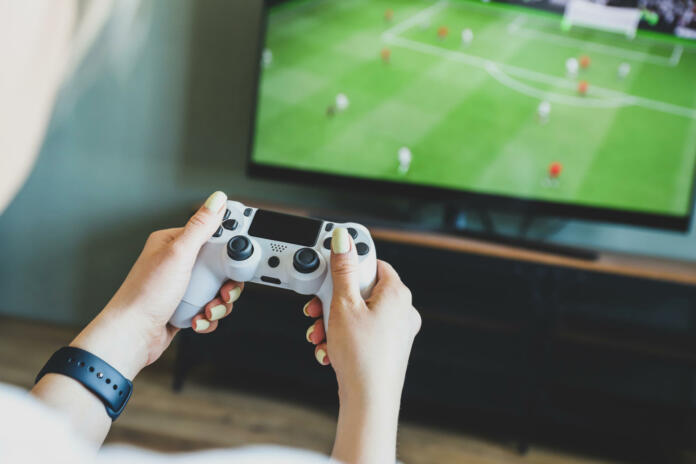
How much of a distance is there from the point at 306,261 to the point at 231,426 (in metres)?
1.12

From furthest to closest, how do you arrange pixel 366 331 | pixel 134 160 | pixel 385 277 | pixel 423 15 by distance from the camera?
pixel 134 160, pixel 423 15, pixel 385 277, pixel 366 331

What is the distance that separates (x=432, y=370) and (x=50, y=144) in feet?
5.68

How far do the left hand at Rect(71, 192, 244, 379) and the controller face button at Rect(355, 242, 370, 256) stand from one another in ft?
0.63

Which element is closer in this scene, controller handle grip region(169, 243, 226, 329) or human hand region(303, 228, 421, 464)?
human hand region(303, 228, 421, 464)

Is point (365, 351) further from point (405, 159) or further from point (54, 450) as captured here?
point (405, 159)

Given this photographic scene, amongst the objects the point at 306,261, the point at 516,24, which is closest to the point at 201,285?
the point at 306,261

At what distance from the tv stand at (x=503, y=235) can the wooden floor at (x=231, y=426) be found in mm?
625

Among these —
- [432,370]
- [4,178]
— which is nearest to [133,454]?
[4,178]

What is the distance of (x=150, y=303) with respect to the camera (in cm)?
67

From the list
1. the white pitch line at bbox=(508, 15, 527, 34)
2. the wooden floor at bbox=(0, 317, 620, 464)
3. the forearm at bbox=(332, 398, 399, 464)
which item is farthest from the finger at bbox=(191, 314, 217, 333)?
the white pitch line at bbox=(508, 15, 527, 34)

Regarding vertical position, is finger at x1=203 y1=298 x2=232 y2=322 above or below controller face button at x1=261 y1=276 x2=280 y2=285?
below

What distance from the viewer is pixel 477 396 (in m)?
1.71

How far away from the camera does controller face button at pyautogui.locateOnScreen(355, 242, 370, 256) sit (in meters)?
0.69

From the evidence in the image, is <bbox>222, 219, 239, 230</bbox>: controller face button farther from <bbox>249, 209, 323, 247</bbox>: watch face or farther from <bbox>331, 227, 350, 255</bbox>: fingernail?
<bbox>331, 227, 350, 255</bbox>: fingernail
